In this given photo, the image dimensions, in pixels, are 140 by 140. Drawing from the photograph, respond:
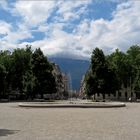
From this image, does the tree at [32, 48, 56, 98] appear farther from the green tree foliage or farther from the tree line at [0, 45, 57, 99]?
the green tree foliage

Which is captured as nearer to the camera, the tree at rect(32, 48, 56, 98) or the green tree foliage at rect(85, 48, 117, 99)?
the green tree foliage at rect(85, 48, 117, 99)

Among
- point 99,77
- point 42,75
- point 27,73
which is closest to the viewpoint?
point 99,77

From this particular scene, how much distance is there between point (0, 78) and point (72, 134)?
78.9 m

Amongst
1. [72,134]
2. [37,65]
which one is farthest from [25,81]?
[72,134]

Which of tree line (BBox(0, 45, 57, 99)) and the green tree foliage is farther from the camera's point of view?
tree line (BBox(0, 45, 57, 99))

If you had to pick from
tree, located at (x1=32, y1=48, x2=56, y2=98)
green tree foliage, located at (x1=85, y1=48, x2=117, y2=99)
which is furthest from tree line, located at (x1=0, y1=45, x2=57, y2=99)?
green tree foliage, located at (x1=85, y1=48, x2=117, y2=99)

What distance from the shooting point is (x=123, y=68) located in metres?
114

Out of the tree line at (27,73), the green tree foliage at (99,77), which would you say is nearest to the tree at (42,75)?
the tree line at (27,73)

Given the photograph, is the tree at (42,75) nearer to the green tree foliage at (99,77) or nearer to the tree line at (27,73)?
the tree line at (27,73)

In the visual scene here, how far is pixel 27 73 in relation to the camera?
346 ft

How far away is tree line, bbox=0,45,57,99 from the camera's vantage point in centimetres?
9881

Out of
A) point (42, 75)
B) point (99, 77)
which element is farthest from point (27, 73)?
point (99, 77)

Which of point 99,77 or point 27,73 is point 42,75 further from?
point 99,77

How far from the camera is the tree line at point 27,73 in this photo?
98812 mm
